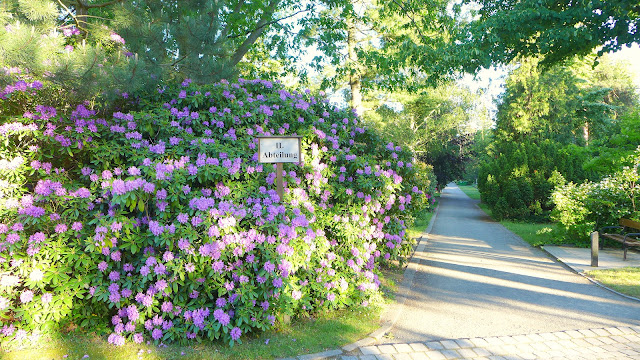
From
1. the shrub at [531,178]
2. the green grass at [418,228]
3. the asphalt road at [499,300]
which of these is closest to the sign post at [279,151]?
the asphalt road at [499,300]

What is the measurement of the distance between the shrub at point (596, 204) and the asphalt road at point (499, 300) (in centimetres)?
156

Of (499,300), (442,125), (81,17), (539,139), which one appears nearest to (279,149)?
(81,17)

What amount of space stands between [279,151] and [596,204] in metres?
9.50

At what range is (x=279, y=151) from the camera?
193 inches

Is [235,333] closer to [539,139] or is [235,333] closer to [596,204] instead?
[596,204]

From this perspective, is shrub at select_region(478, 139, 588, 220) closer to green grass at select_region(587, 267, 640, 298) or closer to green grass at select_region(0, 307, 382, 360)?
green grass at select_region(587, 267, 640, 298)

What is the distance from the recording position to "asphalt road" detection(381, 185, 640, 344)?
4984 mm

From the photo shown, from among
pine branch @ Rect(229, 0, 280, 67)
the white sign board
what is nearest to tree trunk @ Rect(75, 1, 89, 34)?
the white sign board

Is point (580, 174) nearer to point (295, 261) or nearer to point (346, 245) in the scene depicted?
point (346, 245)

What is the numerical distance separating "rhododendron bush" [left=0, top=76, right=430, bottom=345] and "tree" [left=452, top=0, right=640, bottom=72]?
6.22 m

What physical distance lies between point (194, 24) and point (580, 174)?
17864mm

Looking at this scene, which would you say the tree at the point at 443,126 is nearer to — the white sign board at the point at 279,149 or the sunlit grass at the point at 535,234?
the sunlit grass at the point at 535,234

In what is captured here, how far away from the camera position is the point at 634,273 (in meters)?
7.45

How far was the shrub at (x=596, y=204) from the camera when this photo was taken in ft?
33.6
